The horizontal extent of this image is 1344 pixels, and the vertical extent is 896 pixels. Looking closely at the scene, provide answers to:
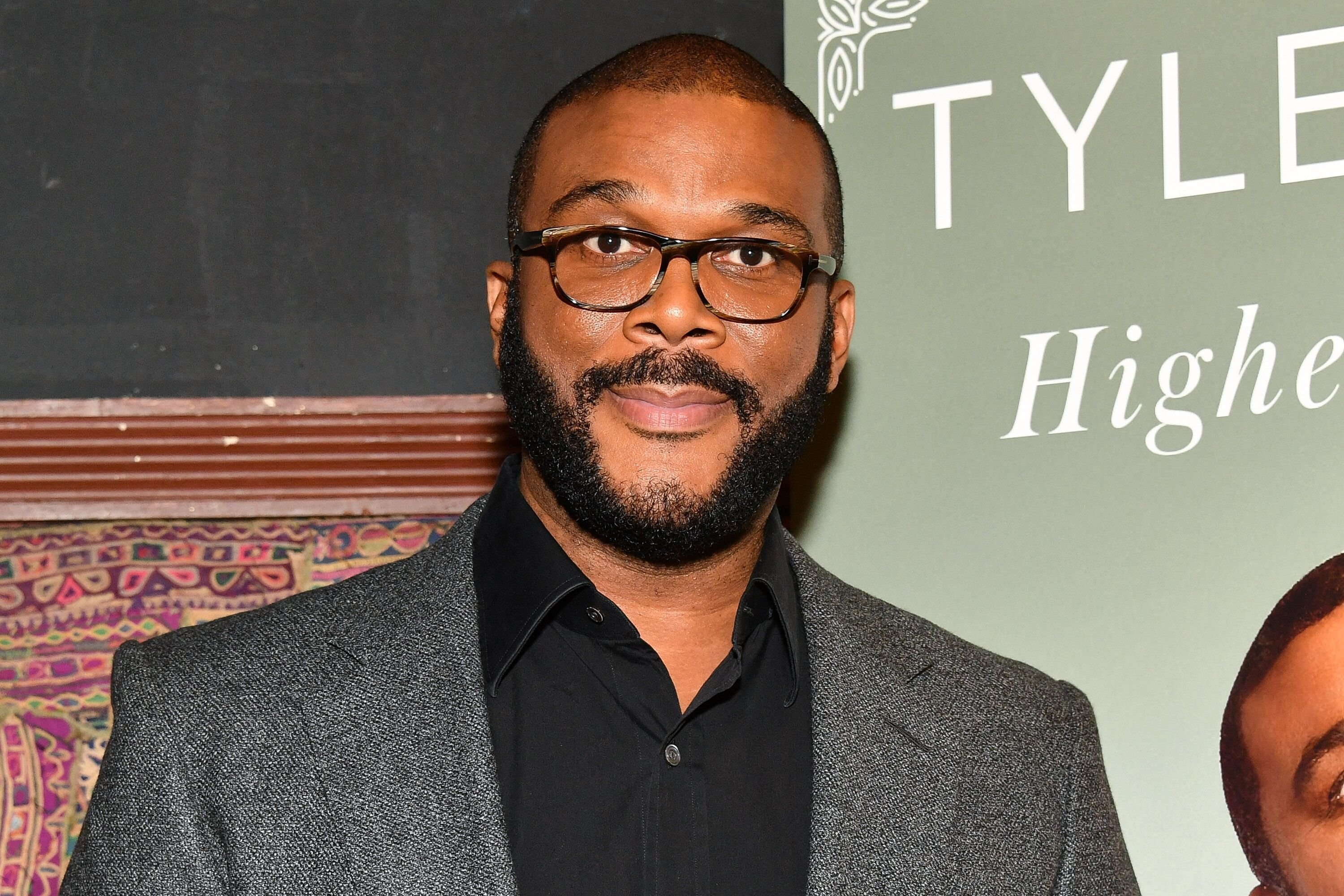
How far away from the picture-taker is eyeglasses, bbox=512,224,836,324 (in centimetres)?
146

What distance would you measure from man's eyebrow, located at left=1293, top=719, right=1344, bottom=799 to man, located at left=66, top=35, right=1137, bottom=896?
207mm

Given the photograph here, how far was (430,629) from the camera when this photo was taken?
1423 mm

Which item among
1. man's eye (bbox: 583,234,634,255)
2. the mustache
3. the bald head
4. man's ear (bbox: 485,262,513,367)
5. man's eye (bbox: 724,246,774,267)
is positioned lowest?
the mustache

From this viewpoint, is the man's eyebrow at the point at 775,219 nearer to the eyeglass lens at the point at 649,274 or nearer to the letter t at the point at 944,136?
the eyeglass lens at the point at 649,274

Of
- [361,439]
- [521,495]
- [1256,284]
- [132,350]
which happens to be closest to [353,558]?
[361,439]

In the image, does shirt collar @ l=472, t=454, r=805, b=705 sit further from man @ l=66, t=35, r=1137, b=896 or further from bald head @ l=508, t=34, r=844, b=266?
bald head @ l=508, t=34, r=844, b=266

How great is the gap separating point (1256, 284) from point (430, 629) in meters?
1.01

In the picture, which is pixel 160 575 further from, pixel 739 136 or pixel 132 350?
pixel 739 136

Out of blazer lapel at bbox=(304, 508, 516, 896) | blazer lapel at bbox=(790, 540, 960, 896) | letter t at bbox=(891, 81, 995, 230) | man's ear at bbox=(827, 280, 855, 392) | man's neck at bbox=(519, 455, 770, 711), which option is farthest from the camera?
letter t at bbox=(891, 81, 995, 230)

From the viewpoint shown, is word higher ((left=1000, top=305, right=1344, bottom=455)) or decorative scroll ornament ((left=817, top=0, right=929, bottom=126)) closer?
word higher ((left=1000, top=305, right=1344, bottom=455))

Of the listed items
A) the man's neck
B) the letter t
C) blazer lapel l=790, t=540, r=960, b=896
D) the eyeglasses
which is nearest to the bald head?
the eyeglasses

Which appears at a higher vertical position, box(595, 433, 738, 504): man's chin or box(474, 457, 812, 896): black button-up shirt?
box(595, 433, 738, 504): man's chin

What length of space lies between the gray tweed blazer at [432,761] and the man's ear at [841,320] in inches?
9.7

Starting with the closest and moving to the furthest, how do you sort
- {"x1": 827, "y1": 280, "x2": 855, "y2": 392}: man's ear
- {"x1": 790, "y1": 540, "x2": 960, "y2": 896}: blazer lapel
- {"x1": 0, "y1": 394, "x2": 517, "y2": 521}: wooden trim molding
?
{"x1": 790, "y1": 540, "x2": 960, "y2": 896}: blazer lapel, {"x1": 827, "y1": 280, "x2": 855, "y2": 392}: man's ear, {"x1": 0, "y1": 394, "x2": 517, "y2": 521}: wooden trim molding
